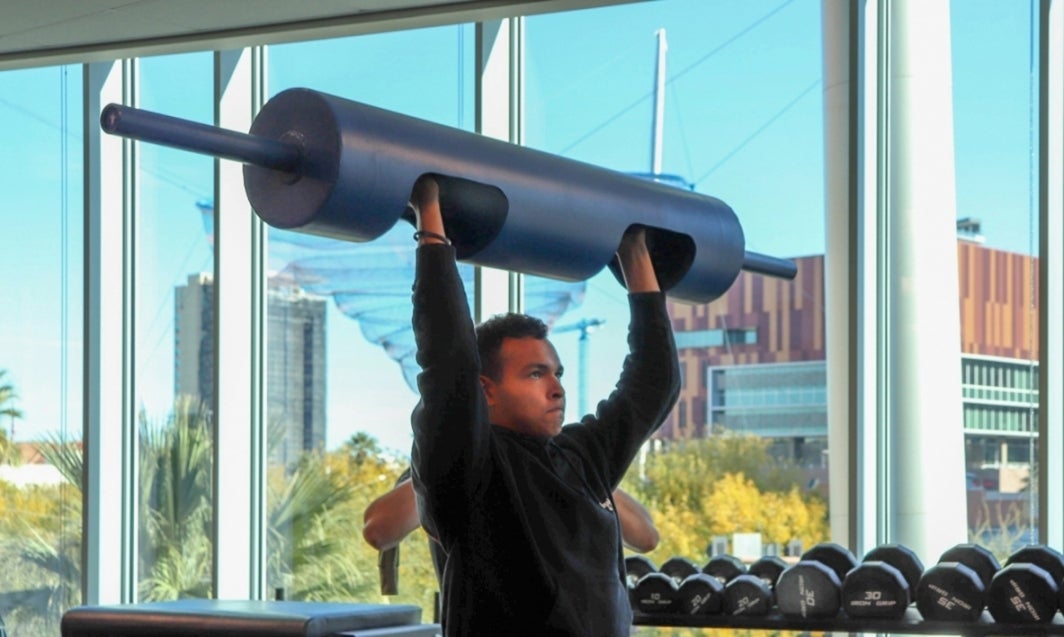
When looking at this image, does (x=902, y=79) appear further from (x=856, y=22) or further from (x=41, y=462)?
(x=41, y=462)

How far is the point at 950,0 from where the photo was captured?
14.5 ft

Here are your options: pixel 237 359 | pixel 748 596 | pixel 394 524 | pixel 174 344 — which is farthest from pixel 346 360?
pixel 394 524

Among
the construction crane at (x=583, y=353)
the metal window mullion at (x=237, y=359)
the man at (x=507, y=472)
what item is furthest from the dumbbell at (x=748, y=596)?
the metal window mullion at (x=237, y=359)

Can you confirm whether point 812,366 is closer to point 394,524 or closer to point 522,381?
point 394,524

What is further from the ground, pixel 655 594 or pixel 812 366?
pixel 812 366

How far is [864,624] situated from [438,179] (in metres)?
2.03

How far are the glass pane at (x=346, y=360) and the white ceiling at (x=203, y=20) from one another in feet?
1.39

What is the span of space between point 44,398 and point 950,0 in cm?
392

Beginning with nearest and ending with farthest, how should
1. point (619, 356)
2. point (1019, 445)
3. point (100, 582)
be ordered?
1. point (1019, 445)
2. point (619, 356)
3. point (100, 582)

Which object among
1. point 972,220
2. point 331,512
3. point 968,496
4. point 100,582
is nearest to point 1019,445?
point 968,496

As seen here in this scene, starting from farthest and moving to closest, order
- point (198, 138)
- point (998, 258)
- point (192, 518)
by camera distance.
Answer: point (192, 518), point (998, 258), point (198, 138)

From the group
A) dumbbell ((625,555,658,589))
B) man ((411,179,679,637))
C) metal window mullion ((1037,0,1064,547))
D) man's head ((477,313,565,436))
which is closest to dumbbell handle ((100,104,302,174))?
man ((411,179,679,637))

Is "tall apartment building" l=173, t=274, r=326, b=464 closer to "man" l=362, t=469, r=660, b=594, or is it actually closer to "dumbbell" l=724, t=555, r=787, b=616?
"dumbbell" l=724, t=555, r=787, b=616

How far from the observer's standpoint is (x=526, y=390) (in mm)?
1937
